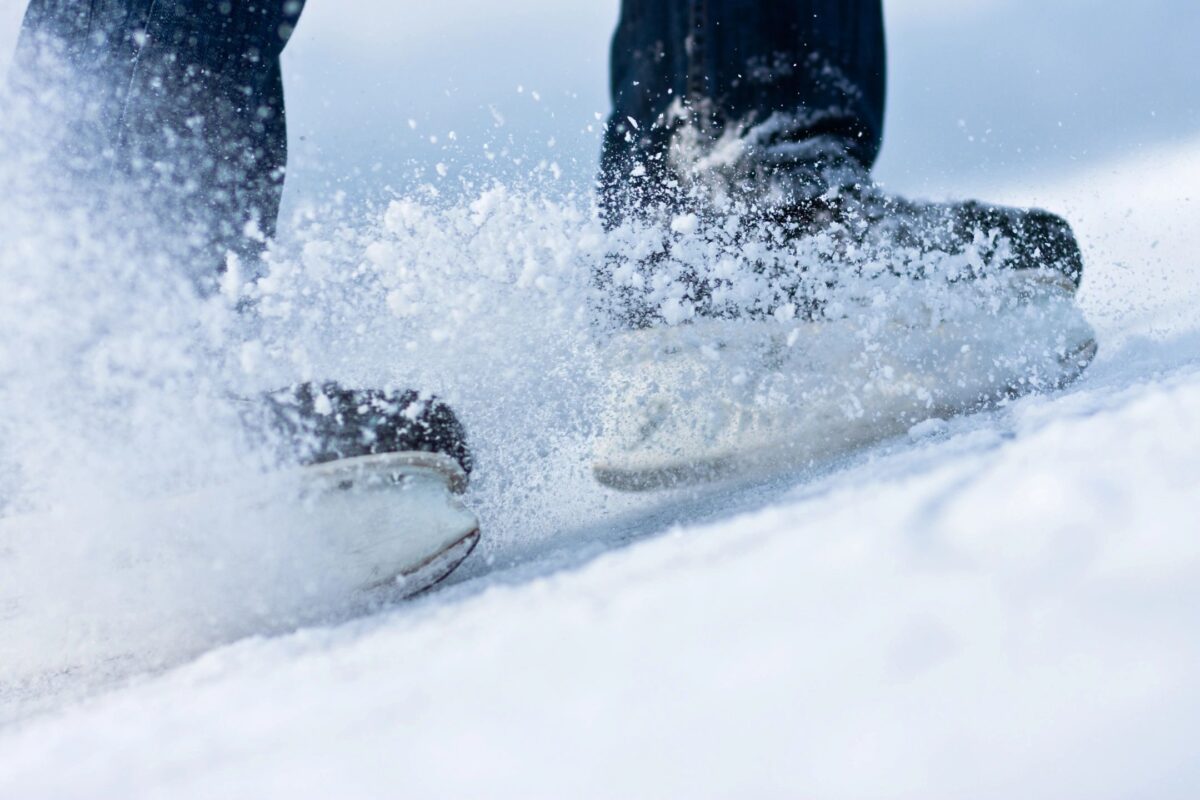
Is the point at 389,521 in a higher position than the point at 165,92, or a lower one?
lower

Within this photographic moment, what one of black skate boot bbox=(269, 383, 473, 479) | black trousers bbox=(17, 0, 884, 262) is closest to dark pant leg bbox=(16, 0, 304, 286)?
black trousers bbox=(17, 0, 884, 262)

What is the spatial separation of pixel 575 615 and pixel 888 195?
47 cm

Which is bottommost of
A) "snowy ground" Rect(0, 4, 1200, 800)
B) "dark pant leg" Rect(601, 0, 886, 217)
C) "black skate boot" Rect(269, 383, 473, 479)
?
"snowy ground" Rect(0, 4, 1200, 800)

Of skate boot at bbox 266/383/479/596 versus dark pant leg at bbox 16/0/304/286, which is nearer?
skate boot at bbox 266/383/479/596

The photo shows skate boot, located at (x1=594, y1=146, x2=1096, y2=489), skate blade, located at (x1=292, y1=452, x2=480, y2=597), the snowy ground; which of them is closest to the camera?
the snowy ground

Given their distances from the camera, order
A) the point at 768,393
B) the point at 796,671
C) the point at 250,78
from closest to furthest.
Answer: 1. the point at 796,671
2. the point at 768,393
3. the point at 250,78

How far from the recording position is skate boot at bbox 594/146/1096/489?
21.6 inches

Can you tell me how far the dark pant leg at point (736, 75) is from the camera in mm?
637

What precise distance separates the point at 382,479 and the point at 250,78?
404 millimetres

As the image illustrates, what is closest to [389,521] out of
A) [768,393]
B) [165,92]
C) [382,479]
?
[382,479]

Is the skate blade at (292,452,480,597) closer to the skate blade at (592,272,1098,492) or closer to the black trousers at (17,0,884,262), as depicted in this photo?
the skate blade at (592,272,1098,492)

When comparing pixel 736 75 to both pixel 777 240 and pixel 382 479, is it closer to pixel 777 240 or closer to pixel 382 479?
pixel 777 240

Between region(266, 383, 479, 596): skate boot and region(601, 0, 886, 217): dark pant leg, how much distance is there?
0.24 metres

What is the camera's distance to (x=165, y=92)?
64cm
